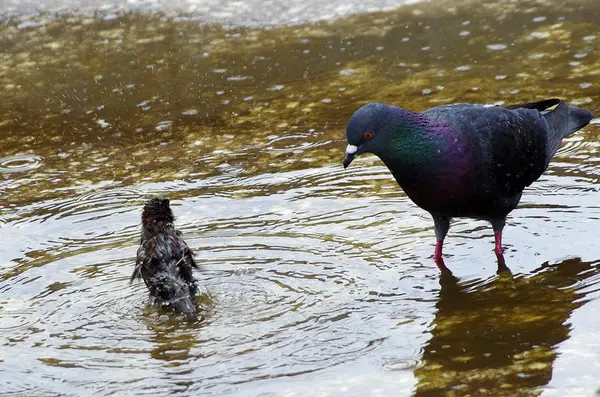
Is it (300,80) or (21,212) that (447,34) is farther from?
(21,212)

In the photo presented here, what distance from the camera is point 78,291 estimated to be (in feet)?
18.4

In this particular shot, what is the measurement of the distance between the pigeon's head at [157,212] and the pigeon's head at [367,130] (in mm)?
986

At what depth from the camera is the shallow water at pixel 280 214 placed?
456 centimetres

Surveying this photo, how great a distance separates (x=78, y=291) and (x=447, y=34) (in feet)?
16.0

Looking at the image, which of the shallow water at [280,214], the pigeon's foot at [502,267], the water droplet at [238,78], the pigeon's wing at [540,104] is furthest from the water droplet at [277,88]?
the pigeon's foot at [502,267]

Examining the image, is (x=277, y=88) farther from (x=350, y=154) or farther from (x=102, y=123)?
(x=350, y=154)

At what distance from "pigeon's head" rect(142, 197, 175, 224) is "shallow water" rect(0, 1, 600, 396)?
1.49 feet

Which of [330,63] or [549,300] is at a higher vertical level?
[330,63]

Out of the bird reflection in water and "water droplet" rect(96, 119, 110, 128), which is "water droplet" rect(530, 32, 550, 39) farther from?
the bird reflection in water

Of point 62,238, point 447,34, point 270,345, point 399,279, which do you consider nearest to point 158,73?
point 447,34

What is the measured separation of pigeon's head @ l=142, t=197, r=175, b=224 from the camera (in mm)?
5410

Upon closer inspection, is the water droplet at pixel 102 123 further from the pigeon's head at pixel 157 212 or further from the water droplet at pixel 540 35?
the water droplet at pixel 540 35

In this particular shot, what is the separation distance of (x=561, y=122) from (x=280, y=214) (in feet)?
6.03

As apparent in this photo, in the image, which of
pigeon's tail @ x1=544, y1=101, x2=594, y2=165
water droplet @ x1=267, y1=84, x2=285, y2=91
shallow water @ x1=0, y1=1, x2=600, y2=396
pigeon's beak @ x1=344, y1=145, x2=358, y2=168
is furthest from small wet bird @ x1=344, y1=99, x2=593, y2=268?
water droplet @ x1=267, y1=84, x2=285, y2=91
